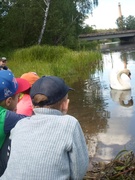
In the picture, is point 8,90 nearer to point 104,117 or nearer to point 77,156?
point 77,156

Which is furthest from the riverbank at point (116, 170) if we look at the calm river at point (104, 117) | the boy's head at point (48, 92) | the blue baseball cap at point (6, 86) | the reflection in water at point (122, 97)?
the reflection in water at point (122, 97)

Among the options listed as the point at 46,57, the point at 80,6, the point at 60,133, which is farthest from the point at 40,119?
the point at 80,6

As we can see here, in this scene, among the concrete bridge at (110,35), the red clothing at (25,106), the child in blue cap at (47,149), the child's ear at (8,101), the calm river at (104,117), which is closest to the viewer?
the child in blue cap at (47,149)

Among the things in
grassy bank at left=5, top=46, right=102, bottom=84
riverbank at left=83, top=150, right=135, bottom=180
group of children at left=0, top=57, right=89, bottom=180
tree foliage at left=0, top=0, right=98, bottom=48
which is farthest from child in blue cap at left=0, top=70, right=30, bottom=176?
tree foliage at left=0, top=0, right=98, bottom=48

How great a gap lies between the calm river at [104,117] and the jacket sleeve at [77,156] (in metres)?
2.87

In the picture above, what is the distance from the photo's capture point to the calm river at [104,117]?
210 inches

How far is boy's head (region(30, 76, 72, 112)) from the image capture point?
218 cm

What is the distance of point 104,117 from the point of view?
723cm

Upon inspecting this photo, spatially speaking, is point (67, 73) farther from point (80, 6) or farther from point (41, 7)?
point (80, 6)

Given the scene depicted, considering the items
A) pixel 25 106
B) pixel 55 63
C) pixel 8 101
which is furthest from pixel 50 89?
pixel 55 63

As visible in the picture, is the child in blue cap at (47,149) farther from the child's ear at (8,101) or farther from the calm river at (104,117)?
the calm river at (104,117)

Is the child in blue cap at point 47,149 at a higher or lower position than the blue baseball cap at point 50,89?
lower

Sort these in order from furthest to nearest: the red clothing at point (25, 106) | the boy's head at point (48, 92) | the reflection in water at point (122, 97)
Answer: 1. the reflection in water at point (122, 97)
2. the red clothing at point (25, 106)
3. the boy's head at point (48, 92)

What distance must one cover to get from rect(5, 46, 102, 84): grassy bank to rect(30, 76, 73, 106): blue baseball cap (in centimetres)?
1133
